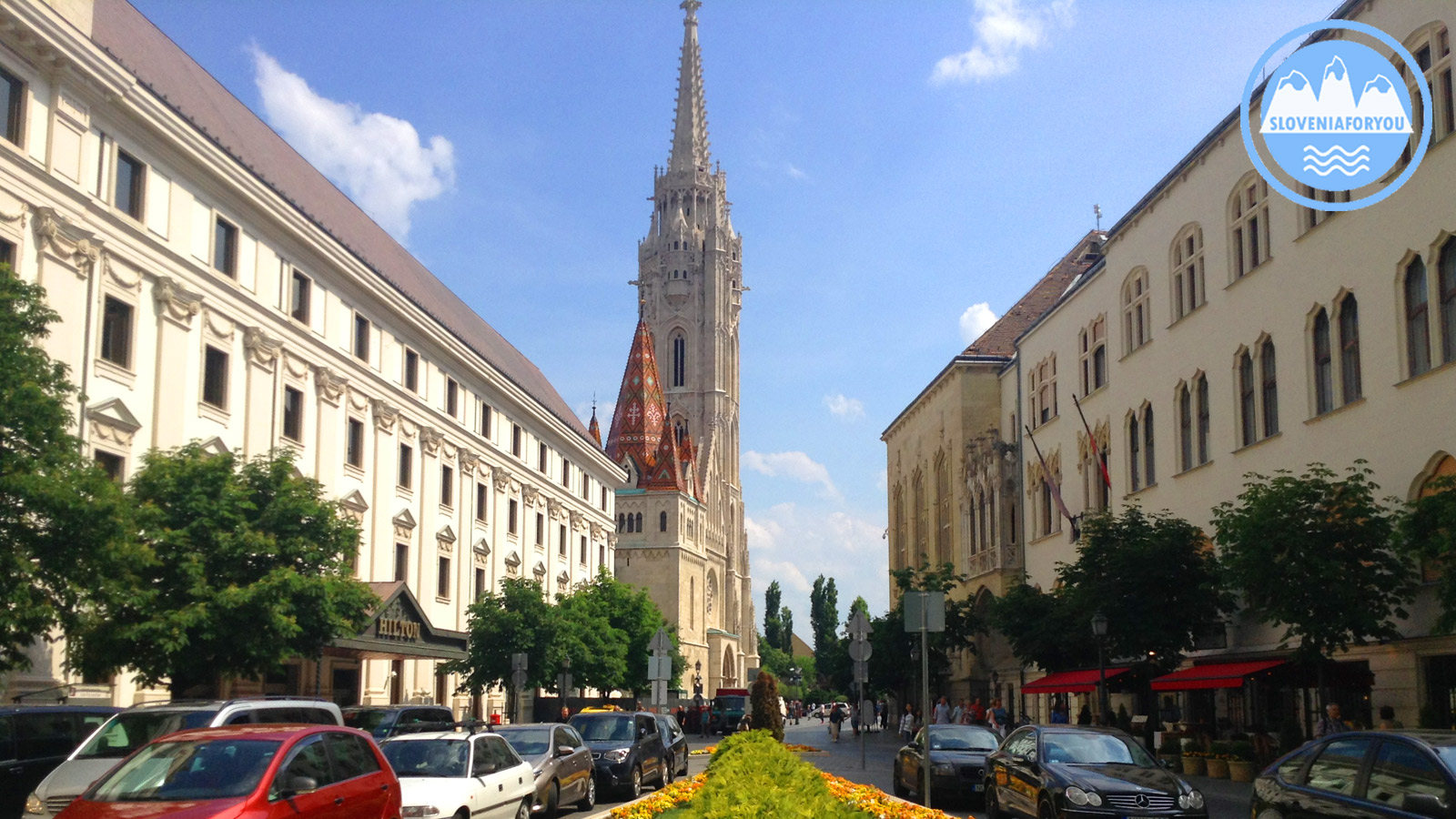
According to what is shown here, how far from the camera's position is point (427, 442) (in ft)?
148

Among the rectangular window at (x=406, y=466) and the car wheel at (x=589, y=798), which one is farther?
the rectangular window at (x=406, y=466)

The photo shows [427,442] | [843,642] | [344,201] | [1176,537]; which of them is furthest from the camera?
[843,642]

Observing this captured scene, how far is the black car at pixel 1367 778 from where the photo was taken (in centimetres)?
1053

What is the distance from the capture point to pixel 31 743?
15891 millimetres

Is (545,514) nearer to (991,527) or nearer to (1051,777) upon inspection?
(991,527)

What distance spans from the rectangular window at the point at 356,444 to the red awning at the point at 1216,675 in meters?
23.3

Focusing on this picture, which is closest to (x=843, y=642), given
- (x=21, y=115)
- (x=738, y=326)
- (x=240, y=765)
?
(x=21, y=115)

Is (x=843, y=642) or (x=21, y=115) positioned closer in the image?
(x=21, y=115)

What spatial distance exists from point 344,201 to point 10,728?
3538 centimetres

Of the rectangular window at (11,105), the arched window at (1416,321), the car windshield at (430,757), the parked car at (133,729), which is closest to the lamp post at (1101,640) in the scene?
the arched window at (1416,321)

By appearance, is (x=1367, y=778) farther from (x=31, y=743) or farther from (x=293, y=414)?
(x=293, y=414)

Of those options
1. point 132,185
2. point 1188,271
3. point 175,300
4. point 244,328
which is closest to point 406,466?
point 244,328

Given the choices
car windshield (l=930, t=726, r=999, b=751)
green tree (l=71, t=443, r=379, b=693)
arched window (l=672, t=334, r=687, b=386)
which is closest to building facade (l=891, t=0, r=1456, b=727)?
car windshield (l=930, t=726, r=999, b=751)

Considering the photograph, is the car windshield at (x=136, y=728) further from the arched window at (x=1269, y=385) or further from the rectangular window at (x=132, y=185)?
the arched window at (x=1269, y=385)
